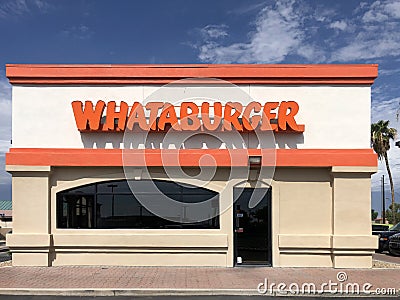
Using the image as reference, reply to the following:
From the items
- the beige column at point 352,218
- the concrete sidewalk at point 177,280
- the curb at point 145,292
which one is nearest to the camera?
the curb at point 145,292

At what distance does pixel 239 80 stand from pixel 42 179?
6628mm

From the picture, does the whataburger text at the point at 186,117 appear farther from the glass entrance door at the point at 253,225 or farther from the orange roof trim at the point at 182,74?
the glass entrance door at the point at 253,225

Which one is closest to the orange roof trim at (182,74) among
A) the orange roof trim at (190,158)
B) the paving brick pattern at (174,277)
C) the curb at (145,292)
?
the orange roof trim at (190,158)

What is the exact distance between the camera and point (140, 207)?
48.5 feet

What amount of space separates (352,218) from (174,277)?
5.70 metres

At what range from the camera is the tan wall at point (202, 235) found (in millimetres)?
14547

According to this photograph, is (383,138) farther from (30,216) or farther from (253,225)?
(30,216)

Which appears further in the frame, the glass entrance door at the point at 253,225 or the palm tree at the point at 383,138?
the palm tree at the point at 383,138

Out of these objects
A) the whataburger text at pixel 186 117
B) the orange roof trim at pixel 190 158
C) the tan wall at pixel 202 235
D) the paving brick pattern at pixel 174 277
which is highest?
the whataburger text at pixel 186 117

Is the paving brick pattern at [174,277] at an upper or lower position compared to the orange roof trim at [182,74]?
lower

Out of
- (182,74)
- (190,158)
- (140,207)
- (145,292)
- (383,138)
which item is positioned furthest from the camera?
(383,138)

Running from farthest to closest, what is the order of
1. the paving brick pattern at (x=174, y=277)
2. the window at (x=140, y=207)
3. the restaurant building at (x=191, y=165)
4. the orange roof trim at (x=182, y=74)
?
the orange roof trim at (x=182, y=74) < the window at (x=140, y=207) < the restaurant building at (x=191, y=165) < the paving brick pattern at (x=174, y=277)

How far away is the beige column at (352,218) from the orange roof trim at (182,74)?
286 cm

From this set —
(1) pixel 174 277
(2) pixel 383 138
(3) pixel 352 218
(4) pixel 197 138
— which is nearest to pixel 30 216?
(1) pixel 174 277
